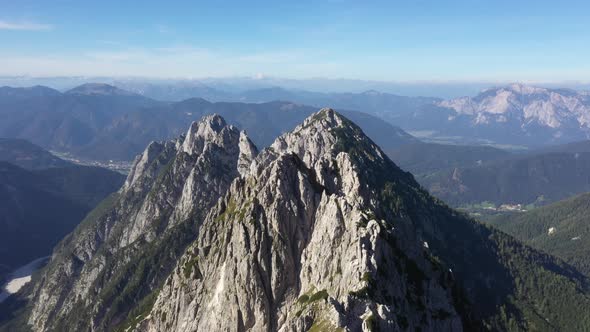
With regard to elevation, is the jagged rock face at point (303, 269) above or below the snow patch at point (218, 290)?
above

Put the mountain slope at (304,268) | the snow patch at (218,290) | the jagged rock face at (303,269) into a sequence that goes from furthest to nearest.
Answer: the snow patch at (218,290), the mountain slope at (304,268), the jagged rock face at (303,269)

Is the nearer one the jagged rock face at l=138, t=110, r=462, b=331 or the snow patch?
the jagged rock face at l=138, t=110, r=462, b=331

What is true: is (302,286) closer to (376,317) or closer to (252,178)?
(376,317)

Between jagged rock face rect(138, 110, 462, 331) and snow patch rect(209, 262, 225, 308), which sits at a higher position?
jagged rock face rect(138, 110, 462, 331)

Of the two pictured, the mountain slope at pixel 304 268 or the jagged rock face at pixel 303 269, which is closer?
the jagged rock face at pixel 303 269

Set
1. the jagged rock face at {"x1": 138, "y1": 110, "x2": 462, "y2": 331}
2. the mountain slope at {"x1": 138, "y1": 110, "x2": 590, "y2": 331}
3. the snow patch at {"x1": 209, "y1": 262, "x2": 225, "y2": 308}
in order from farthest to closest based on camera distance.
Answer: the snow patch at {"x1": 209, "y1": 262, "x2": 225, "y2": 308} < the mountain slope at {"x1": 138, "y1": 110, "x2": 590, "y2": 331} < the jagged rock face at {"x1": 138, "y1": 110, "x2": 462, "y2": 331}

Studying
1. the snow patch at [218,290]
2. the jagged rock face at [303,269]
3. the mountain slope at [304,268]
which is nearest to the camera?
the jagged rock face at [303,269]

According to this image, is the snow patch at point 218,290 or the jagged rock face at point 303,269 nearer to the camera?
the jagged rock face at point 303,269

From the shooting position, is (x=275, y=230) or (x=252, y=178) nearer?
(x=275, y=230)

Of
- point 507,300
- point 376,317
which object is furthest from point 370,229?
point 507,300
